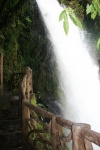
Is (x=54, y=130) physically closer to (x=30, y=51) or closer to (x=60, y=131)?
(x=60, y=131)

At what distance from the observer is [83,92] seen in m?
15.2

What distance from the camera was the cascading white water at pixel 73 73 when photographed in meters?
14.0

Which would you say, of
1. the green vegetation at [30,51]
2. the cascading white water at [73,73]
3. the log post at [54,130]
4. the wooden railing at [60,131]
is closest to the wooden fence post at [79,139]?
the wooden railing at [60,131]

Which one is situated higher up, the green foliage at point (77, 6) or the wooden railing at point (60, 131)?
the green foliage at point (77, 6)

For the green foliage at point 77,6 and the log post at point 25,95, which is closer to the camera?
the log post at point 25,95

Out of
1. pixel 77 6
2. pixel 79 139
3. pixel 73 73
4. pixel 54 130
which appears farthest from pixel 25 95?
pixel 77 6

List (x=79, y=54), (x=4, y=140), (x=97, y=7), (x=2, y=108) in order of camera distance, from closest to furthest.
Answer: (x=97, y=7)
(x=4, y=140)
(x=2, y=108)
(x=79, y=54)

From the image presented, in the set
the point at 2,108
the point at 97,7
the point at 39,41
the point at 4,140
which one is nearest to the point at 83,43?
the point at 39,41

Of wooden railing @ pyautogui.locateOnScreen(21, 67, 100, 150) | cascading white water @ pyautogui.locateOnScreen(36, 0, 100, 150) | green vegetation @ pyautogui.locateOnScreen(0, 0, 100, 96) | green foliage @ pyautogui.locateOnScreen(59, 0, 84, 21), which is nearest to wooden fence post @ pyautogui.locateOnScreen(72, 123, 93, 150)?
wooden railing @ pyautogui.locateOnScreen(21, 67, 100, 150)

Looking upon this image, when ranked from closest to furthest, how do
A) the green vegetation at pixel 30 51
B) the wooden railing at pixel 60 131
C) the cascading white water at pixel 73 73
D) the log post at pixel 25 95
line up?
the wooden railing at pixel 60 131
the log post at pixel 25 95
the green vegetation at pixel 30 51
the cascading white water at pixel 73 73

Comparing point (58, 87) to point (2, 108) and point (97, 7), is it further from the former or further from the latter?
point (97, 7)

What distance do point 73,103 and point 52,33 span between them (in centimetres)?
535

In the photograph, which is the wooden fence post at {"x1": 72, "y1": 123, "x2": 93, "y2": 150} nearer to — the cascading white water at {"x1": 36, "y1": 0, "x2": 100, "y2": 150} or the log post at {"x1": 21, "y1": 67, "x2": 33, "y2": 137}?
the log post at {"x1": 21, "y1": 67, "x2": 33, "y2": 137}

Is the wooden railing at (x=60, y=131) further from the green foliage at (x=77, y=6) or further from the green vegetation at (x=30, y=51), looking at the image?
the green foliage at (x=77, y=6)
